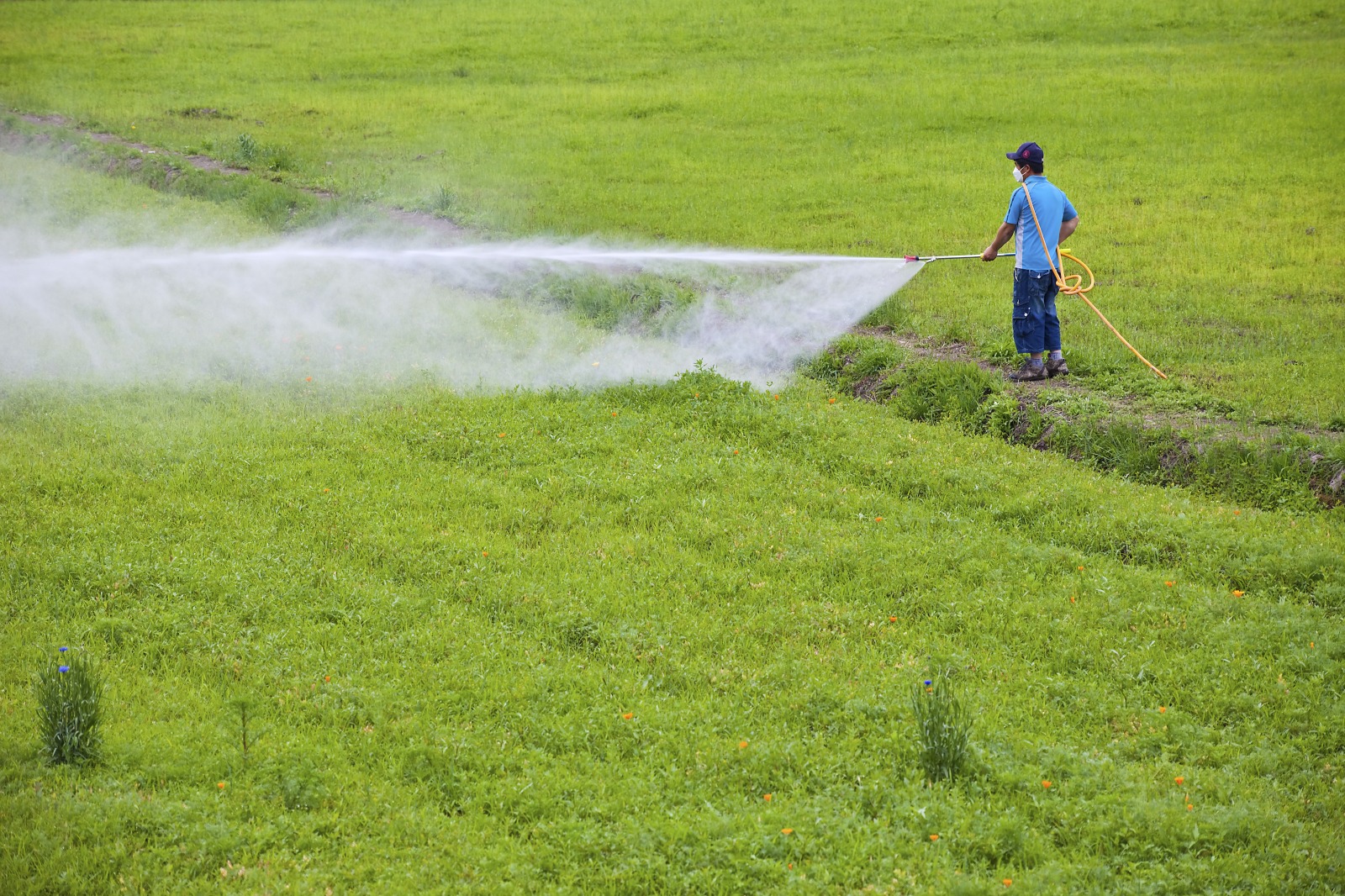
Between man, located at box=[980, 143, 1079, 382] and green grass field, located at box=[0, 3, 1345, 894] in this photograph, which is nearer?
green grass field, located at box=[0, 3, 1345, 894]

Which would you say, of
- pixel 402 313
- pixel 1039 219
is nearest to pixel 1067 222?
pixel 1039 219

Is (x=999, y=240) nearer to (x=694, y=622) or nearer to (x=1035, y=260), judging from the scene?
(x=1035, y=260)

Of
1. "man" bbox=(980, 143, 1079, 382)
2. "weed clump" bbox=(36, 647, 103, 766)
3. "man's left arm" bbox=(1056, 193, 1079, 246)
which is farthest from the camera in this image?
"man's left arm" bbox=(1056, 193, 1079, 246)

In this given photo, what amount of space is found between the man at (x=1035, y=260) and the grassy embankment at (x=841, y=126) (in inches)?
20.4

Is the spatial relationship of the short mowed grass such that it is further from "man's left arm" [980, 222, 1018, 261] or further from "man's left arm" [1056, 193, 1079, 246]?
"man's left arm" [1056, 193, 1079, 246]

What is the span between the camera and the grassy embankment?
13.5 metres

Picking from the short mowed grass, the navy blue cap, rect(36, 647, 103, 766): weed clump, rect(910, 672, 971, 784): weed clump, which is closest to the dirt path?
the short mowed grass

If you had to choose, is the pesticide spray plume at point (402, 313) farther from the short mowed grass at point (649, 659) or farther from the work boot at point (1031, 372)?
the work boot at point (1031, 372)

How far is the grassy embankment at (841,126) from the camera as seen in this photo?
532 inches

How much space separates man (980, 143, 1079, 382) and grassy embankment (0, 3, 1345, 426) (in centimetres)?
52

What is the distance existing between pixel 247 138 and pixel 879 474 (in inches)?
664

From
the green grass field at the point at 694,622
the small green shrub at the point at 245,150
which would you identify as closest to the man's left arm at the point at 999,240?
the green grass field at the point at 694,622

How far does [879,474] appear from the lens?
9.38 meters

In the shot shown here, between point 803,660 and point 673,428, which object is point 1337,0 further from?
point 803,660
